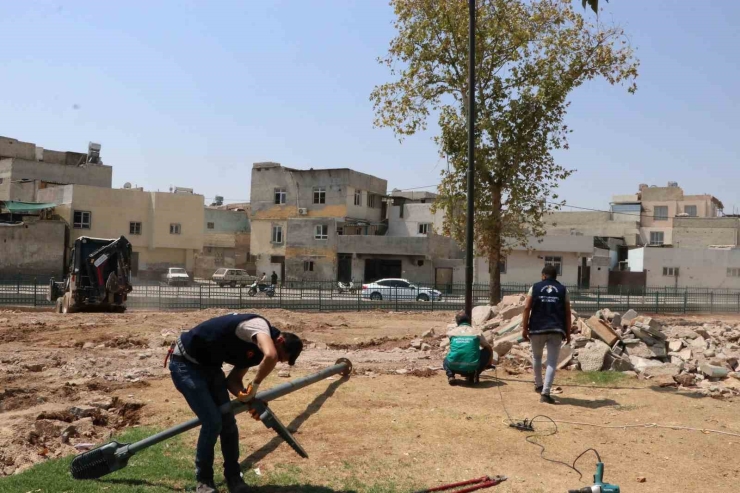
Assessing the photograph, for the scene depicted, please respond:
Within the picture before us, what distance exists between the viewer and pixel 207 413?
5172mm

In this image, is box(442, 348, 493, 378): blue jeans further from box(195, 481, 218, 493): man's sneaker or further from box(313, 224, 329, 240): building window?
box(313, 224, 329, 240): building window

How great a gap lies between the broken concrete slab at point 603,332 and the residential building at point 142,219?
44664mm

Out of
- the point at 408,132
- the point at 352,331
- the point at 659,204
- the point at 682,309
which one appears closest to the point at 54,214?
the point at 408,132

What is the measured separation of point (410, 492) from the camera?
17.7 ft

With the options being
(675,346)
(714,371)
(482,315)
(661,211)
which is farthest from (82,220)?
(661,211)

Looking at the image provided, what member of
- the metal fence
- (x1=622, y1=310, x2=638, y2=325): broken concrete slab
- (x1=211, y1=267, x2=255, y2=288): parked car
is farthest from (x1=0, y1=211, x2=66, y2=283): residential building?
(x1=622, y1=310, x2=638, y2=325): broken concrete slab

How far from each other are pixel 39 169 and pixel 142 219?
43.2ft

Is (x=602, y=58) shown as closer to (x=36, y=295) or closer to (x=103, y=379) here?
(x=103, y=379)

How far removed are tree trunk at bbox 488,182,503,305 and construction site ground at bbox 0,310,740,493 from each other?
14320 millimetres

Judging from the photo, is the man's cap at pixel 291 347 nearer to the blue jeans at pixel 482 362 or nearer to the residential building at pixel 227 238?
the blue jeans at pixel 482 362

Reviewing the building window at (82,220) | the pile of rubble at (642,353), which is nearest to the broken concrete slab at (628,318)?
the pile of rubble at (642,353)

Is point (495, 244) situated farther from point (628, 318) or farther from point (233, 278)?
point (233, 278)

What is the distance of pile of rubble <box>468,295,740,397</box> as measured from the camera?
10.0m

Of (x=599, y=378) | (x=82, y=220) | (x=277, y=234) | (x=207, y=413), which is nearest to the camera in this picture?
(x=207, y=413)
